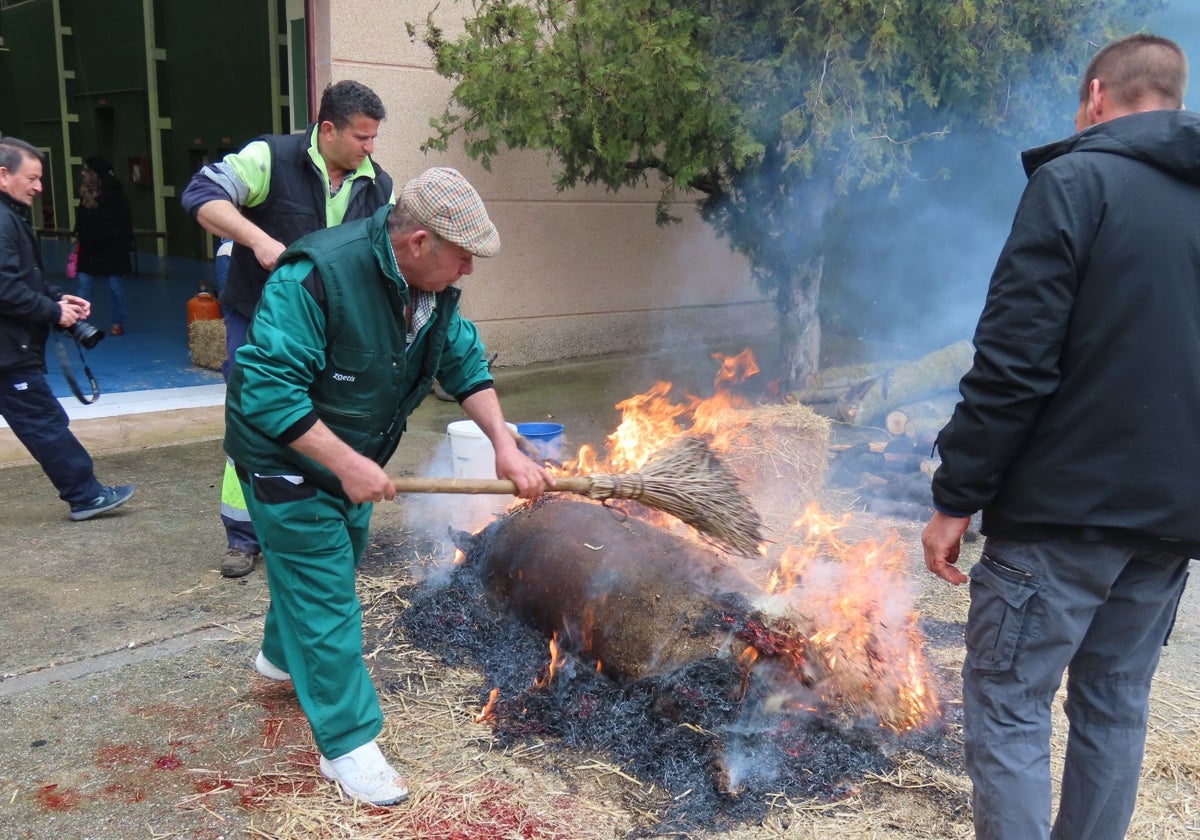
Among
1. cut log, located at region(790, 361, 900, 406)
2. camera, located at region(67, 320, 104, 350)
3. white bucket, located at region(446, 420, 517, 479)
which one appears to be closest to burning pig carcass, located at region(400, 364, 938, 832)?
white bucket, located at region(446, 420, 517, 479)

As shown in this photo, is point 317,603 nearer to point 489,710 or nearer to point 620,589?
point 489,710

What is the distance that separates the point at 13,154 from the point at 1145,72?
514 cm

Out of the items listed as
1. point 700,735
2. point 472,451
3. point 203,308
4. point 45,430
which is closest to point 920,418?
point 472,451

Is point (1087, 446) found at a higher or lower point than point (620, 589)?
higher

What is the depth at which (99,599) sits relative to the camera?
4.27 meters

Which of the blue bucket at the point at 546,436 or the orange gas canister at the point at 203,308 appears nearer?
the blue bucket at the point at 546,436

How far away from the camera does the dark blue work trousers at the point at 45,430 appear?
4953mm

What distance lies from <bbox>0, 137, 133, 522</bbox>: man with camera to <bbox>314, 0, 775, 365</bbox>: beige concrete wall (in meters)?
3.11

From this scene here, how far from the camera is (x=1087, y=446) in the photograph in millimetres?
2209

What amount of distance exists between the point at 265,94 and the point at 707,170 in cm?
1325

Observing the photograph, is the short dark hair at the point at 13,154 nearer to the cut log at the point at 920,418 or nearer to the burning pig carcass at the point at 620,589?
the burning pig carcass at the point at 620,589

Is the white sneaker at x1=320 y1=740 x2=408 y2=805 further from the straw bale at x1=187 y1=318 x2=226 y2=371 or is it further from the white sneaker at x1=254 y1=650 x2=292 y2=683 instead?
the straw bale at x1=187 y1=318 x2=226 y2=371

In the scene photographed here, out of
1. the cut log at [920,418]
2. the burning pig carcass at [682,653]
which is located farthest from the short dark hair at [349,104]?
the cut log at [920,418]

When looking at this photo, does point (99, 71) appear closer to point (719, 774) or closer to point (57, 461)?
point (57, 461)
